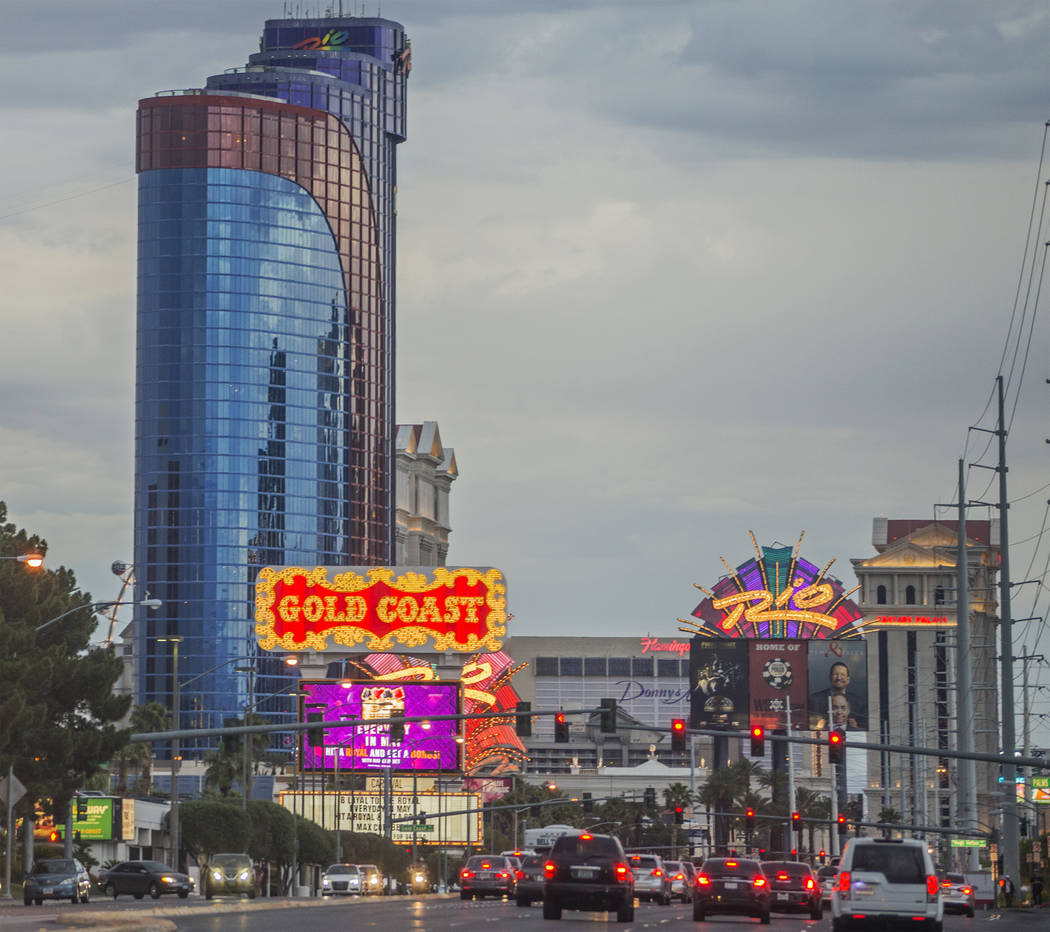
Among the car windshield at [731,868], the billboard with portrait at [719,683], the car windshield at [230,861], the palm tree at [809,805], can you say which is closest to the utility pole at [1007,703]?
the car windshield at [731,868]

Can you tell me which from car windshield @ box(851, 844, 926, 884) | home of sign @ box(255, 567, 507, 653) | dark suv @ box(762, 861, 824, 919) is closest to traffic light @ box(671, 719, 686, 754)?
dark suv @ box(762, 861, 824, 919)

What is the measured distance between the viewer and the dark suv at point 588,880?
148 feet

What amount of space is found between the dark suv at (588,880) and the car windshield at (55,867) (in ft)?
72.6

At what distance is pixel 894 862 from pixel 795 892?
56.0 ft

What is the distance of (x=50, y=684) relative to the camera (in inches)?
2692

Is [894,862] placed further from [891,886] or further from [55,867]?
[55,867]

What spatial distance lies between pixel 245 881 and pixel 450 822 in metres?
65.4

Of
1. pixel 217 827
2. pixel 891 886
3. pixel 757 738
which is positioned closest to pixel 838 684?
pixel 217 827

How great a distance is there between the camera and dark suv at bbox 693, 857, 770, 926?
48.8 meters

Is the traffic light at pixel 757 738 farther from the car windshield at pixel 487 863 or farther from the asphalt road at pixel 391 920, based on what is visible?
the car windshield at pixel 487 863

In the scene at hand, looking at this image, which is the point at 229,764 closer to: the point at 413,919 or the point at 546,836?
the point at 546,836

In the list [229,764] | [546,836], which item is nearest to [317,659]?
[229,764]

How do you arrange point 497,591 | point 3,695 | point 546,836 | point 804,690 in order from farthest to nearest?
point 804,690
point 546,836
point 497,591
point 3,695

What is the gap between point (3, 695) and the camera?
6469 centimetres
